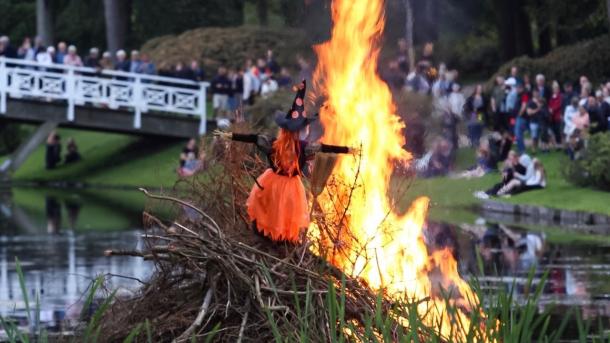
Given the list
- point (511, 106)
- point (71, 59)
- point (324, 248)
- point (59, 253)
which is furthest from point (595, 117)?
point (324, 248)

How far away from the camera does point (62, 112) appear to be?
4412cm

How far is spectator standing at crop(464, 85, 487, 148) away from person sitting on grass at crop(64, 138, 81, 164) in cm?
1657

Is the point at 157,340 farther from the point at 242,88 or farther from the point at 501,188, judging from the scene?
the point at 242,88

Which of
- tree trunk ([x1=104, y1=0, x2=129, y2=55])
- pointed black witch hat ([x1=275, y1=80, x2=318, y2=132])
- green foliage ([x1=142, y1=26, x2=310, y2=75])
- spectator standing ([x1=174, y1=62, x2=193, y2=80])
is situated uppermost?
tree trunk ([x1=104, y1=0, x2=129, y2=55])

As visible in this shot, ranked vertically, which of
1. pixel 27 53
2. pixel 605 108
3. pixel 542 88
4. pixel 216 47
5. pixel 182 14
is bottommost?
pixel 605 108

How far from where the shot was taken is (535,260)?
17.8 m

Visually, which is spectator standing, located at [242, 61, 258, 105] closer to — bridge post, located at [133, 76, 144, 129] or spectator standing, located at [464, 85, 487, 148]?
bridge post, located at [133, 76, 144, 129]

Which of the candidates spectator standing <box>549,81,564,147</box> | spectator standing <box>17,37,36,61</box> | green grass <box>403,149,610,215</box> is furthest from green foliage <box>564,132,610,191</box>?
spectator standing <box>17,37,36,61</box>

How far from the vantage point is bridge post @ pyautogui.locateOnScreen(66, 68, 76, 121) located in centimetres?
4291

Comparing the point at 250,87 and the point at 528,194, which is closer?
the point at 528,194

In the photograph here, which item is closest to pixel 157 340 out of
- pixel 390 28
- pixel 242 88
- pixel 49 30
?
pixel 390 28

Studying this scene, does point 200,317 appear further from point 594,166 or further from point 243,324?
point 594,166

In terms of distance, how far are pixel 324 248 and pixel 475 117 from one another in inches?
865

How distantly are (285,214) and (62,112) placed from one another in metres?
33.9
